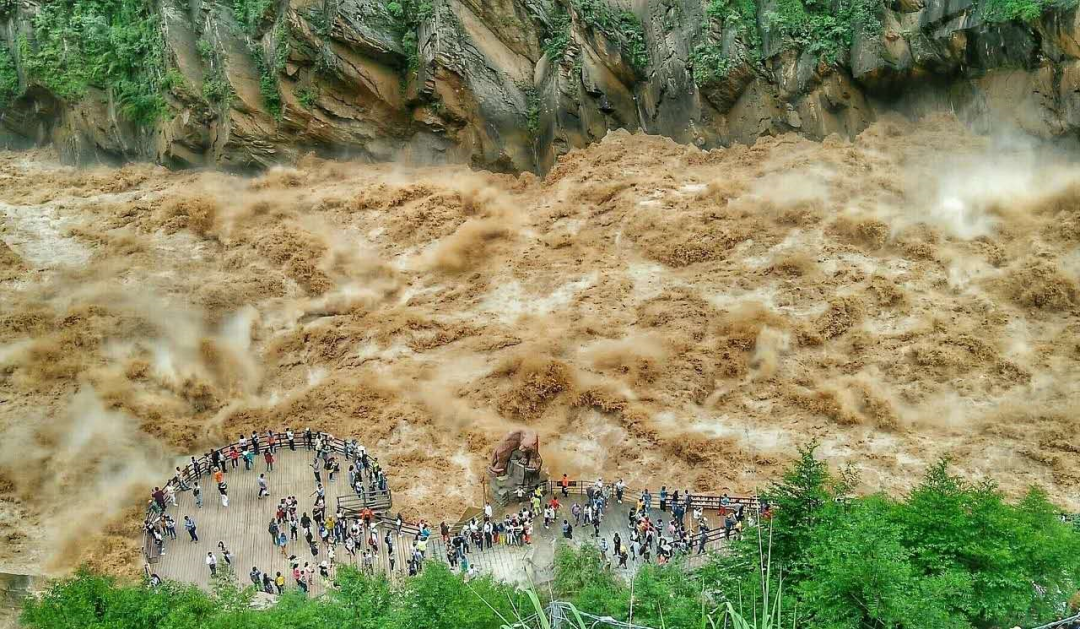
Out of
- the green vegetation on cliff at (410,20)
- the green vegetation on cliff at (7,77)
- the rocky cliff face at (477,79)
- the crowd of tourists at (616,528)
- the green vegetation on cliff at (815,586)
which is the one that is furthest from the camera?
the green vegetation on cliff at (7,77)

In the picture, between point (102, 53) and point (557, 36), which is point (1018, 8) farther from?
point (102, 53)

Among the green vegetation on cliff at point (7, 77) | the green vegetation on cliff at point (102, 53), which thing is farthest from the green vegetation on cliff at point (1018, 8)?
the green vegetation on cliff at point (7, 77)

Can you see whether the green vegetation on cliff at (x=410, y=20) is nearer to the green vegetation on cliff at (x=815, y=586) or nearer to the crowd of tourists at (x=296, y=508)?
the crowd of tourists at (x=296, y=508)

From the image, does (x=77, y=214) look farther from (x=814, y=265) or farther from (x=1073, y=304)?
(x=1073, y=304)

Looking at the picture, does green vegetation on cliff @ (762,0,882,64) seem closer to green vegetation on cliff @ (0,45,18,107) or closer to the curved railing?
the curved railing

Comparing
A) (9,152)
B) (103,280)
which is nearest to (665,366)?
(103,280)

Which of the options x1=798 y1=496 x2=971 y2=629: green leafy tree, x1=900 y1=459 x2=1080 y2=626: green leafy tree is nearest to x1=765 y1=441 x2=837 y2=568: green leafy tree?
x1=798 y1=496 x2=971 y2=629: green leafy tree
